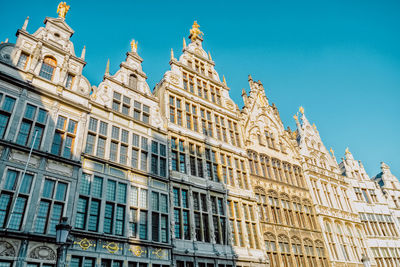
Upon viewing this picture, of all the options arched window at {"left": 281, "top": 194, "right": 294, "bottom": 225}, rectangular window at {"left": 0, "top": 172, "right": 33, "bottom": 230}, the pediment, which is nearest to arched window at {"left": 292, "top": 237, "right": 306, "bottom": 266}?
arched window at {"left": 281, "top": 194, "right": 294, "bottom": 225}

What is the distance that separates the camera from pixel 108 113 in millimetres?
20641

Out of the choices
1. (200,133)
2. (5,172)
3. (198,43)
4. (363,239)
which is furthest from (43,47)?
(363,239)

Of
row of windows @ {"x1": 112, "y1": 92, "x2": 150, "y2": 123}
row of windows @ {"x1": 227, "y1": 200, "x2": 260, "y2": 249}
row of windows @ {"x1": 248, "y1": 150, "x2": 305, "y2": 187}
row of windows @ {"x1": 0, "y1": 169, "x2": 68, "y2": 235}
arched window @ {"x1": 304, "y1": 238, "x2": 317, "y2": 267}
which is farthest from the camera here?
row of windows @ {"x1": 248, "y1": 150, "x2": 305, "y2": 187}

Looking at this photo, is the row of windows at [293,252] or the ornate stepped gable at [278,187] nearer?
the row of windows at [293,252]

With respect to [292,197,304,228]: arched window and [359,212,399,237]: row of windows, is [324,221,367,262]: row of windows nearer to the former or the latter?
[359,212,399,237]: row of windows

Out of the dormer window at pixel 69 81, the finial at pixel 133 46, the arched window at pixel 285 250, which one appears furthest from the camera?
the finial at pixel 133 46

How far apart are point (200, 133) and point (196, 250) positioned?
9.49 m

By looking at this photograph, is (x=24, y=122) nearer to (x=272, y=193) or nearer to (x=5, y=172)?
(x=5, y=172)

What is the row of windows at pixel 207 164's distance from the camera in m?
23.1

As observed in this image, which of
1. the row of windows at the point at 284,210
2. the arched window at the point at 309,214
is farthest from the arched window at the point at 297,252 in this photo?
the arched window at the point at 309,214

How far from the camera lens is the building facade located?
15.3m

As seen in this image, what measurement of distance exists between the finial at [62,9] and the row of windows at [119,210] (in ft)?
42.0

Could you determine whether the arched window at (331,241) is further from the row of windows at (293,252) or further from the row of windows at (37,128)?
the row of windows at (37,128)

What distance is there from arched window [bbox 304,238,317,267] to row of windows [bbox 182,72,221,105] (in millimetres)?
14789
